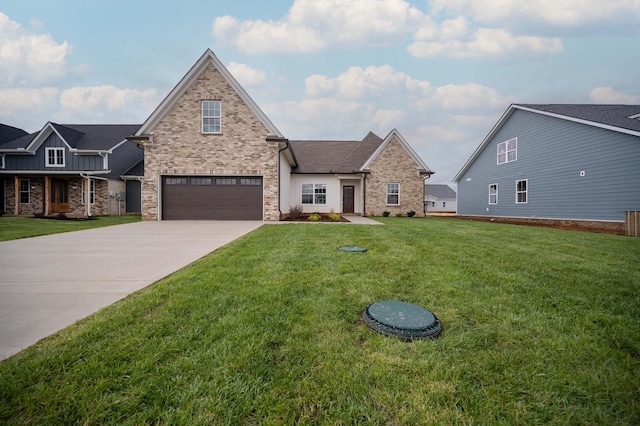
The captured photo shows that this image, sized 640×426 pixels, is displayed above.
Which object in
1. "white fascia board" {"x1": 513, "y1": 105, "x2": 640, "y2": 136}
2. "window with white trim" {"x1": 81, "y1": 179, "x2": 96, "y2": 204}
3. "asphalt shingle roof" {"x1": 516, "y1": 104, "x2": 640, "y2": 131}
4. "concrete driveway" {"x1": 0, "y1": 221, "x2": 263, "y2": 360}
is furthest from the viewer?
"window with white trim" {"x1": 81, "y1": 179, "x2": 96, "y2": 204}

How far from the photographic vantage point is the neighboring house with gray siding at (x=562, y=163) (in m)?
10.5

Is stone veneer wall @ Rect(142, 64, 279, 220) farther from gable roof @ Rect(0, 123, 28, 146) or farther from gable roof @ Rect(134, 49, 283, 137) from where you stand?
gable roof @ Rect(0, 123, 28, 146)

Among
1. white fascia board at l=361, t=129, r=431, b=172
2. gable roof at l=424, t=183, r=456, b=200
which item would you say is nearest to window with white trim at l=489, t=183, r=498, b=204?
white fascia board at l=361, t=129, r=431, b=172

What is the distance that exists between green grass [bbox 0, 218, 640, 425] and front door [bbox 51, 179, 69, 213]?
74.5 feet

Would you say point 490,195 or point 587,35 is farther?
point 490,195

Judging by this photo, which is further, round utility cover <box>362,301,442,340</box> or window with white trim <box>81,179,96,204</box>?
window with white trim <box>81,179,96,204</box>

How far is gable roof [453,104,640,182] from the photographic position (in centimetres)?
1046

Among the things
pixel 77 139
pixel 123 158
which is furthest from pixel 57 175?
pixel 123 158

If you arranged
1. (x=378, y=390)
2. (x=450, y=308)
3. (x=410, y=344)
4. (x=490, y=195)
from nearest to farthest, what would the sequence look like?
(x=378, y=390)
(x=410, y=344)
(x=450, y=308)
(x=490, y=195)

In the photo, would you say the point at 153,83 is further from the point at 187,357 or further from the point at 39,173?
the point at 187,357

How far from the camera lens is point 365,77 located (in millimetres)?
22641

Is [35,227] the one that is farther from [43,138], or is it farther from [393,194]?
[393,194]

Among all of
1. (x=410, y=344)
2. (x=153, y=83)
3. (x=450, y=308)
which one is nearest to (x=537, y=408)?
(x=410, y=344)

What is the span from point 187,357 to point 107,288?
91.5 inches
